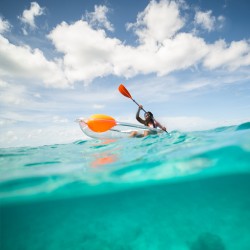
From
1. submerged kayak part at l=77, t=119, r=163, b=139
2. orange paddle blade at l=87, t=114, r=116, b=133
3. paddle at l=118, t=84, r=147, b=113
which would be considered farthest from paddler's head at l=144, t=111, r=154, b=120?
orange paddle blade at l=87, t=114, r=116, b=133

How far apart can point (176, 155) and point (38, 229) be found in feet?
45.9

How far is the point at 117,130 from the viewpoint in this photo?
12688 mm

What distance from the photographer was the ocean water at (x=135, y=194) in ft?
23.2

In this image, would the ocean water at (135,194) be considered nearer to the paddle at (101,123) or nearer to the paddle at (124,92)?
the paddle at (101,123)

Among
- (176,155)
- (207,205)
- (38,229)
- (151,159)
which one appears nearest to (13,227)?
(38,229)

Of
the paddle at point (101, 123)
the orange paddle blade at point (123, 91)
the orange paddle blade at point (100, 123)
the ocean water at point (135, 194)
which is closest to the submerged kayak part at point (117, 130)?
the paddle at point (101, 123)

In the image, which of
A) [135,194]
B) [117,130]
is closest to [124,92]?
[117,130]

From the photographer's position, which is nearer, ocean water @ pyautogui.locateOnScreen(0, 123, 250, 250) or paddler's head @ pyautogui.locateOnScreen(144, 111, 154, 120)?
ocean water @ pyautogui.locateOnScreen(0, 123, 250, 250)

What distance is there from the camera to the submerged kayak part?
472 inches

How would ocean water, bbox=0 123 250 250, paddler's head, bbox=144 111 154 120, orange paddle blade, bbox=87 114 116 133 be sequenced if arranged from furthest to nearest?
1. paddler's head, bbox=144 111 154 120
2. orange paddle blade, bbox=87 114 116 133
3. ocean water, bbox=0 123 250 250

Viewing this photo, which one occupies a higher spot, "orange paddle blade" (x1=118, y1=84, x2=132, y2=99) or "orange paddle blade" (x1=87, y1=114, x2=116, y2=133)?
"orange paddle blade" (x1=118, y1=84, x2=132, y2=99)

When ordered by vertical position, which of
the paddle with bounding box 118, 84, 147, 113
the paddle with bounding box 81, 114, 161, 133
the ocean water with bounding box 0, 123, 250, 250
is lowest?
the ocean water with bounding box 0, 123, 250, 250

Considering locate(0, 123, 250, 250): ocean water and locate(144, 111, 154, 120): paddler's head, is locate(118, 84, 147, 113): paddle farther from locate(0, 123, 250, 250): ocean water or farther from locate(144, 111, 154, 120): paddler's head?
locate(0, 123, 250, 250): ocean water

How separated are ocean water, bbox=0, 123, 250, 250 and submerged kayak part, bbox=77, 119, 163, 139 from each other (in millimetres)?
652
